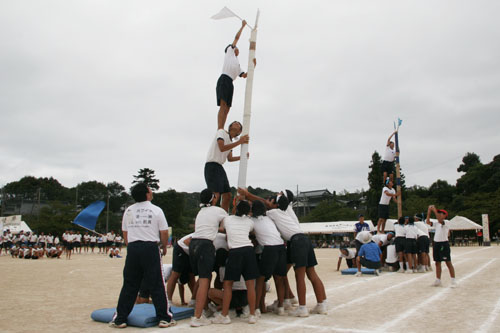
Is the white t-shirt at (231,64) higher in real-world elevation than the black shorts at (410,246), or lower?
higher

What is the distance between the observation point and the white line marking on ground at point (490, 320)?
5.29 metres

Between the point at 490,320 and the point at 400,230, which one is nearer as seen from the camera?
the point at 490,320

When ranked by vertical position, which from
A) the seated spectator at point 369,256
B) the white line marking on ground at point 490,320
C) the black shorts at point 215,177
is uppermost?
the black shorts at point 215,177

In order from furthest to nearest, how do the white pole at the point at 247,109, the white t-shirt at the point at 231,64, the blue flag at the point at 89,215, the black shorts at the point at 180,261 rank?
the blue flag at the point at 89,215 → the white t-shirt at the point at 231,64 → the black shorts at the point at 180,261 → the white pole at the point at 247,109

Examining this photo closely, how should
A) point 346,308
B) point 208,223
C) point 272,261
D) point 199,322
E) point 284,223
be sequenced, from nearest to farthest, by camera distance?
point 199,322 → point 208,223 → point 272,261 → point 284,223 → point 346,308

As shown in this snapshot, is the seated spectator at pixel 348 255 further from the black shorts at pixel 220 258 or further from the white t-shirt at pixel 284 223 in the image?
the black shorts at pixel 220 258

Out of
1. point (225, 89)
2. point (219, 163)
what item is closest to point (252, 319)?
point (219, 163)

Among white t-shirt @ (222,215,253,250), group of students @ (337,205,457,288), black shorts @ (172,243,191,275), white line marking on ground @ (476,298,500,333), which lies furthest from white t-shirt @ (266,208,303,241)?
group of students @ (337,205,457,288)

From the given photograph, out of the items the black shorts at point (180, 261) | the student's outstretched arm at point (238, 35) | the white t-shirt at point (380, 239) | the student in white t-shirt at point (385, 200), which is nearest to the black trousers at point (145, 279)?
the black shorts at point (180, 261)

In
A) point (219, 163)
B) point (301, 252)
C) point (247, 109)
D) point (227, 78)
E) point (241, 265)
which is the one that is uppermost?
point (227, 78)

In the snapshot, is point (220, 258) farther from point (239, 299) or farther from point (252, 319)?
point (252, 319)

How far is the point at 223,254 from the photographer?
6.66 metres

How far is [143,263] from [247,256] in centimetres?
161

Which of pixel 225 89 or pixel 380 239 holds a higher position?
pixel 225 89
